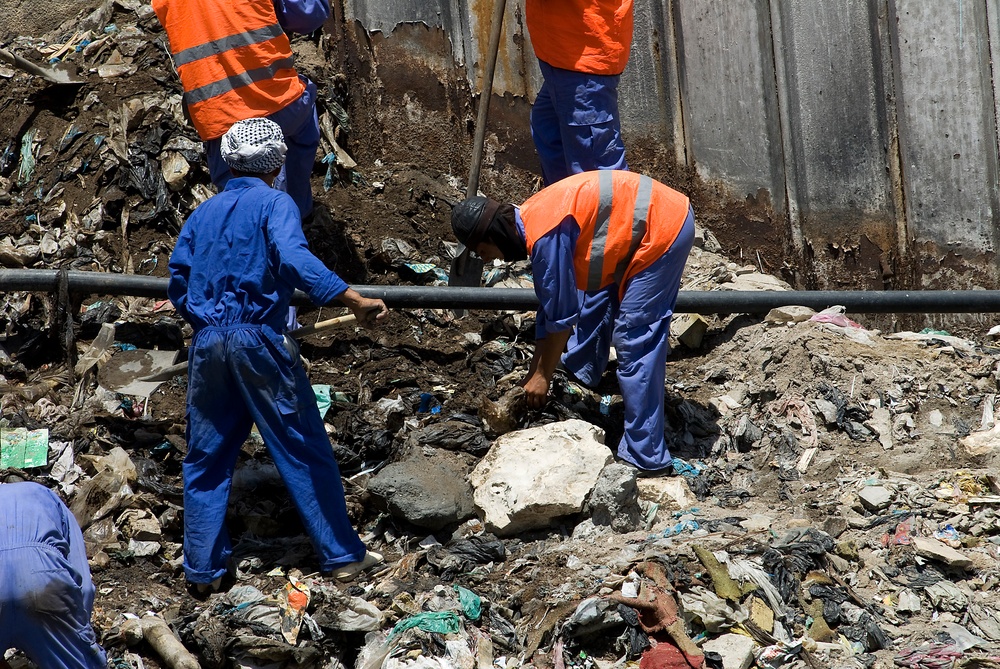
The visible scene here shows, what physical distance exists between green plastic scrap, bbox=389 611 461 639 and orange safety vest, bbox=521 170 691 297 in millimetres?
1581

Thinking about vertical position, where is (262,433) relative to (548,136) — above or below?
below

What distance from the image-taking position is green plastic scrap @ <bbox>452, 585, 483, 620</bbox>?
12.8 feet

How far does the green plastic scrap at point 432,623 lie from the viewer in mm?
3801

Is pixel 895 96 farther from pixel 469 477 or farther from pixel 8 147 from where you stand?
pixel 8 147

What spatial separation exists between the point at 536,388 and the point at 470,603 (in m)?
1.19

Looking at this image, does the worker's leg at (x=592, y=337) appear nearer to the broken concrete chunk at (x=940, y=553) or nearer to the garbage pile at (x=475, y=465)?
the garbage pile at (x=475, y=465)

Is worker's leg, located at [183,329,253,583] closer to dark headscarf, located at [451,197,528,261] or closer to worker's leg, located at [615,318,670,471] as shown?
dark headscarf, located at [451,197,528,261]

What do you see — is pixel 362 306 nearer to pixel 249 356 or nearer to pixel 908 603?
pixel 249 356

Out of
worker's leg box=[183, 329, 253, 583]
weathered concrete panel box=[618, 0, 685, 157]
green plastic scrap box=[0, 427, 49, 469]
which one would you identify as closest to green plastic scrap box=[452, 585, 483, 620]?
worker's leg box=[183, 329, 253, 583]

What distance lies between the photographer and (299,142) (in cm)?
571

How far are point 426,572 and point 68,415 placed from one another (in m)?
2.07

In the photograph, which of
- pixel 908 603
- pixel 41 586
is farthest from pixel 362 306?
pixel 908 603

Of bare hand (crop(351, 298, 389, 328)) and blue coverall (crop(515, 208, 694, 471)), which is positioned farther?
blue coverall (crop(515, 208, 694, 471))

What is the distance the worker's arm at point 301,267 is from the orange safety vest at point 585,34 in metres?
2.03
